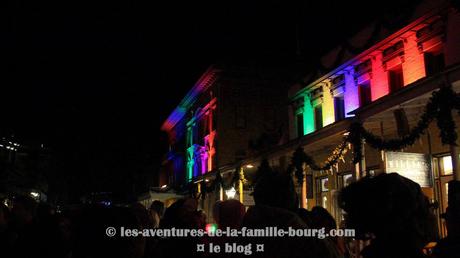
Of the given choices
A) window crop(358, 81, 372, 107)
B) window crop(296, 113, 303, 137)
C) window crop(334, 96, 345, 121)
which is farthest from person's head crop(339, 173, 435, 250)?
window crop(296, 113, 303, 137)

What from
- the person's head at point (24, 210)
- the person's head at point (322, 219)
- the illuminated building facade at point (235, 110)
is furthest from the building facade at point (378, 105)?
the illuminated building facade at point (235, 110)

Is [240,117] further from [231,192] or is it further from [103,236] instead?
[103,236]

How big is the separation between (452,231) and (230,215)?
6.56 ft

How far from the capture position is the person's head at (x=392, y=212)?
7.19 ft

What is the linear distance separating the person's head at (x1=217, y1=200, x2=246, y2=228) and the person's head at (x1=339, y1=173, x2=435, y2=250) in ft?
6.41

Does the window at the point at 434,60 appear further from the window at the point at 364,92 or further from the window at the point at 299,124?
the window at the point at 299,124

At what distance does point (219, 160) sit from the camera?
99.5 ft

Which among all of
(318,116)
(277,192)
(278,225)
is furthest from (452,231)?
(318,116)

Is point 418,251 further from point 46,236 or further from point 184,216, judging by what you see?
point 46,236

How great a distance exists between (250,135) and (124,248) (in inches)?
1116

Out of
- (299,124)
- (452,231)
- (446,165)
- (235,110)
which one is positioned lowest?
(452,231)

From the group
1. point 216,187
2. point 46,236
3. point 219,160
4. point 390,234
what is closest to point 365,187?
point 390,234

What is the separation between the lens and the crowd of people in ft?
7.15

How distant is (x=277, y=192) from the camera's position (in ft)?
10.6
